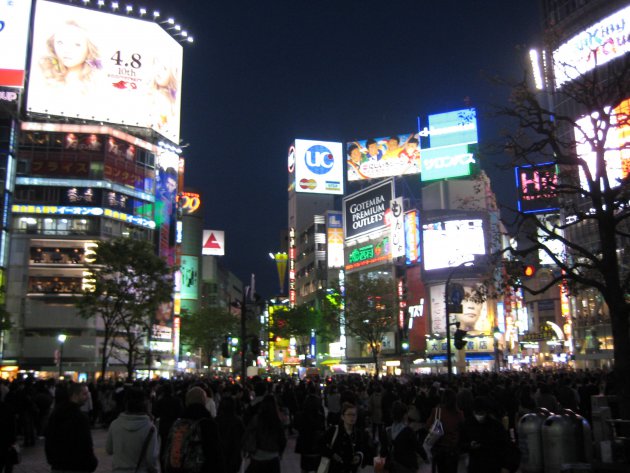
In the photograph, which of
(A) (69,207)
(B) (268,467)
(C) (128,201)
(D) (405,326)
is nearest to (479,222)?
(D) (405,326)

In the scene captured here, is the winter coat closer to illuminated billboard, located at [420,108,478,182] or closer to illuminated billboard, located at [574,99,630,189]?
illuminated billboard, located at [574,99,630,189]

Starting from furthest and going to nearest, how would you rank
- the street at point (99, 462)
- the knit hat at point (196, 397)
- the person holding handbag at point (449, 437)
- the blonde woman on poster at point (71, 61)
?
the blonde woman on poster at point (71, 61), the street at point (99, 462), the person holding handbag at point (449, 437), the knit hat at point (196, 397)

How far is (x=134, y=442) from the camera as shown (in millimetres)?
6242

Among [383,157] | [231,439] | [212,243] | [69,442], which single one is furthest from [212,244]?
[69,442]

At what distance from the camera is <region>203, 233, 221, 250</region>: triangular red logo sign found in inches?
5246

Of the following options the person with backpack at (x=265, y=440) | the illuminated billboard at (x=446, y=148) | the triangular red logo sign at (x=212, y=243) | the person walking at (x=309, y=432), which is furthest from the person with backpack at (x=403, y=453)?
the triangular red logo sign at (x=212, y=243)

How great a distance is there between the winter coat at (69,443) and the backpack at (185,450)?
931mm

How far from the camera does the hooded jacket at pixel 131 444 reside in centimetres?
623

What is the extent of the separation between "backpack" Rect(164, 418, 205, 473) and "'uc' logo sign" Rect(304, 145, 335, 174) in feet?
339

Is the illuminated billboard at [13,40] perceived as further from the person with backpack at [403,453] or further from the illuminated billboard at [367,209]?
the person with backpack at [403,453]

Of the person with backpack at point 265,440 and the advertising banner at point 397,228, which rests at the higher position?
the advertising banner at point 397,228

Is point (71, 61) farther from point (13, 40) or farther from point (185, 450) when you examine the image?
point (185, 450)

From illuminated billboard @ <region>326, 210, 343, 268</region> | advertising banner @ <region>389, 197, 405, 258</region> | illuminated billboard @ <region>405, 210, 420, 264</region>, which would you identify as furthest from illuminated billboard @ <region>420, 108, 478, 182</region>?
illuminated billboard @ <region>326, 210, 343, 268</region>

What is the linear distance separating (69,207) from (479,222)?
3929cm
